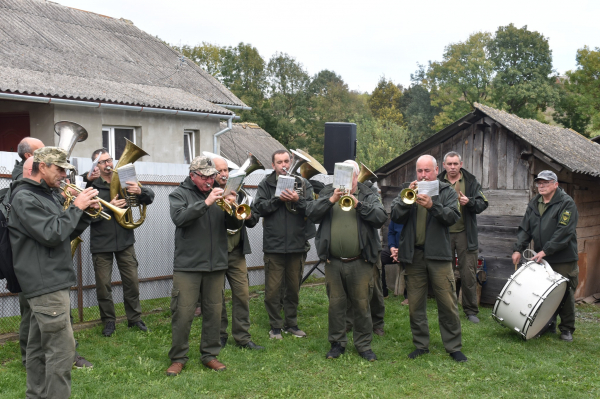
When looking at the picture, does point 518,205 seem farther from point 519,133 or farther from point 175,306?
point 175,306

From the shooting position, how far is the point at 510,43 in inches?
1720

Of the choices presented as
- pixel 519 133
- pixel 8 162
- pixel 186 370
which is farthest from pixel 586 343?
pixel 8 162

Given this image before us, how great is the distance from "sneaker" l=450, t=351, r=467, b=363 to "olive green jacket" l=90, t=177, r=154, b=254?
3825 mm

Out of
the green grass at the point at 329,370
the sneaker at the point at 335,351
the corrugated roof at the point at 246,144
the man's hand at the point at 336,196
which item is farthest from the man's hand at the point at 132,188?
the corrugated roof at the point at 246,144

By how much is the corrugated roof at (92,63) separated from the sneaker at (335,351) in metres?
8.18

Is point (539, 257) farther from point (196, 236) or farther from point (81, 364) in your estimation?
point (81, 364)

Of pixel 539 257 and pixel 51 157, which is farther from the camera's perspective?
pixel 539 257

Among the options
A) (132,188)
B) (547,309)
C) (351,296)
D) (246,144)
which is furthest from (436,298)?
(246,144)

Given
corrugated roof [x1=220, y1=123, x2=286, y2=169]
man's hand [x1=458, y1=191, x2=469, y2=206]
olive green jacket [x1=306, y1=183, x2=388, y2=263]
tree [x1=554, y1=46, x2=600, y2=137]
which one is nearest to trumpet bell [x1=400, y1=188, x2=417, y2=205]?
olive green jacket [x1=306, y1=183, x2=388, y2=263]

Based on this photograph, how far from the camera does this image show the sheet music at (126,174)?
5.80m

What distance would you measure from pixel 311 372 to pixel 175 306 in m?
1.48

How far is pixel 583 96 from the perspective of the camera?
35.7 meters

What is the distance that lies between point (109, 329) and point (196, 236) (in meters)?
Result: 2.08

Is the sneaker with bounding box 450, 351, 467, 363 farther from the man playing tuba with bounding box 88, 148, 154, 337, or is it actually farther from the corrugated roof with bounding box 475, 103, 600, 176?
the corrugated roof with bounding box 475, 103, 600, 176
